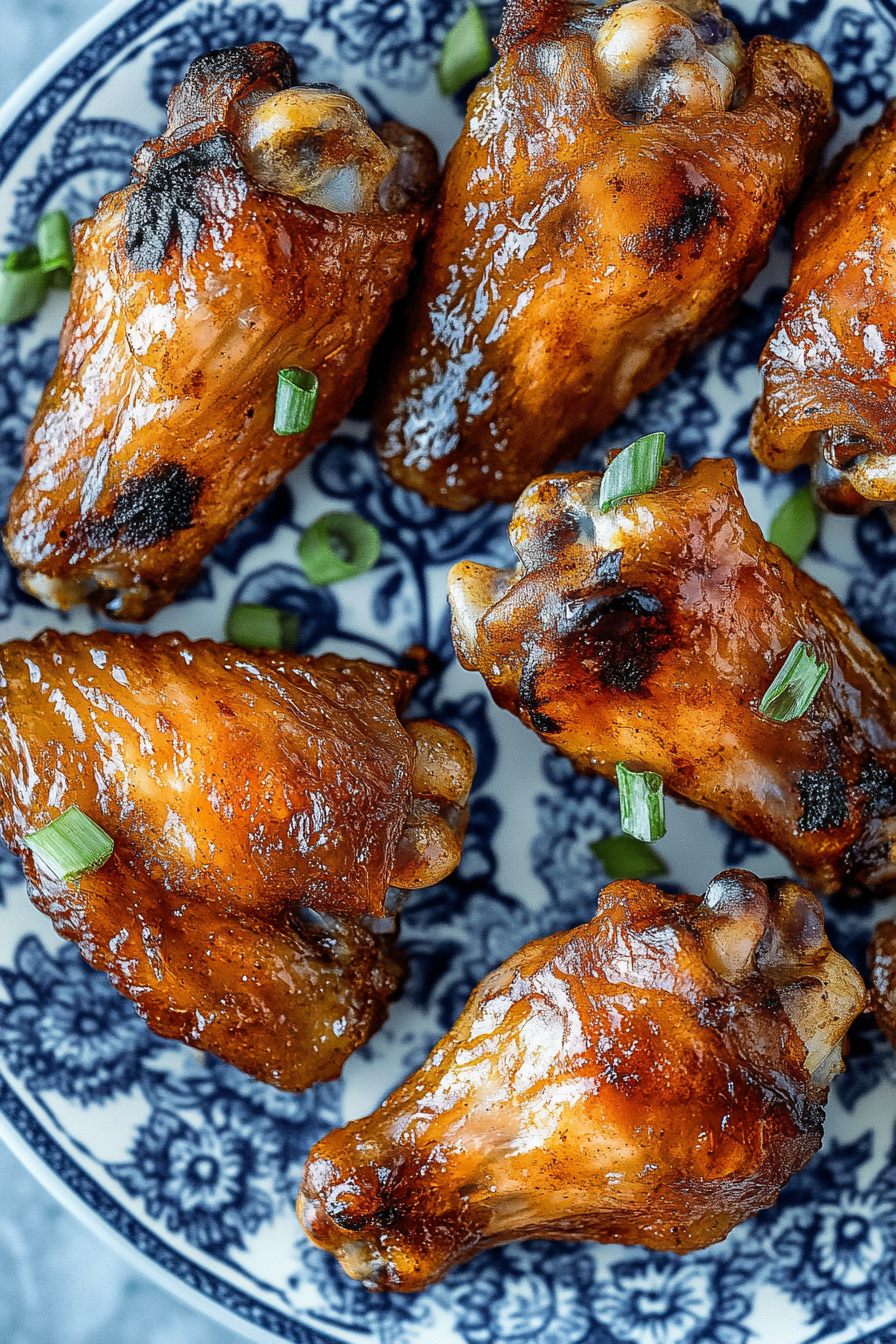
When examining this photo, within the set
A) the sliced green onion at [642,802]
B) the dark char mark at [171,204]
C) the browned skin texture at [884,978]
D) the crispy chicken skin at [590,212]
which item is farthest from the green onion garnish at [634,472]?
the browned skin texture at [884,978]

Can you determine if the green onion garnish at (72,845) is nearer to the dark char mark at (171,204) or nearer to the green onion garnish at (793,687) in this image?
the dark char mark at (171,204)

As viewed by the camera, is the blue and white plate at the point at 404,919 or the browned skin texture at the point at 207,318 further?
the blue and white plate at the point at 404,919

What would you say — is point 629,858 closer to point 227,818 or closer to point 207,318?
point 227,818

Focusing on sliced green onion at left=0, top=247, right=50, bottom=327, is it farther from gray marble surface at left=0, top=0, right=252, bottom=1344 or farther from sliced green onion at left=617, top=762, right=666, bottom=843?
gray marble surface at left=0, top=0, right=252, bottom=1344

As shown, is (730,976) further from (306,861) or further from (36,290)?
(36,290)

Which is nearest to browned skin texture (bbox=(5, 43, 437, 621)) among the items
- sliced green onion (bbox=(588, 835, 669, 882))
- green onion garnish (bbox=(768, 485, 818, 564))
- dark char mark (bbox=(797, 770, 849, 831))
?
green onion garnish (bbox=(768, 485, 818, 564))

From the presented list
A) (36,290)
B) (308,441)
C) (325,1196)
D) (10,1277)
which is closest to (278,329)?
(308,441)

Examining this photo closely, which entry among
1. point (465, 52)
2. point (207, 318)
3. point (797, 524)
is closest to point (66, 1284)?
point (207, 318)
